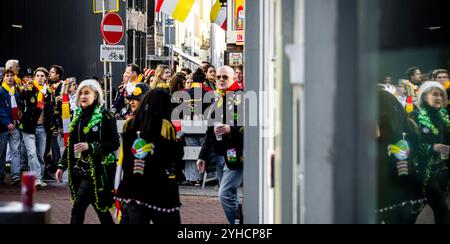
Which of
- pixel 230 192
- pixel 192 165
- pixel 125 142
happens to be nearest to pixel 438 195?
pixel 230 192

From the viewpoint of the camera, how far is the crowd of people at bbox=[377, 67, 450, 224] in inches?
299

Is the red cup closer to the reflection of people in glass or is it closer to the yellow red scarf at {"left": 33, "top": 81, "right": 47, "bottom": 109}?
the reflection of people in glass

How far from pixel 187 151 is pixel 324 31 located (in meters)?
12.5

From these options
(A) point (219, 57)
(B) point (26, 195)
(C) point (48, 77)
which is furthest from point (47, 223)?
(A) point (219, 57)

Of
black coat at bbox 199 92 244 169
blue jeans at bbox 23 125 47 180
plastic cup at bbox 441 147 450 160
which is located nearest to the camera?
plastic cup at bbox 441 147 450 160

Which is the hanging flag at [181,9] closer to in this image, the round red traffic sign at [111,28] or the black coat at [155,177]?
the round red traffic sign at [111,28]

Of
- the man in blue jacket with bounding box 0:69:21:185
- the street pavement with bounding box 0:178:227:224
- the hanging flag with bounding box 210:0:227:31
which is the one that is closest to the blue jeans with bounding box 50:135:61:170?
the street pavement with bounding box 0:178:227:224

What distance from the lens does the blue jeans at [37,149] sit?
15.9 meters

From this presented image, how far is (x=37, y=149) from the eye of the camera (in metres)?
16.4

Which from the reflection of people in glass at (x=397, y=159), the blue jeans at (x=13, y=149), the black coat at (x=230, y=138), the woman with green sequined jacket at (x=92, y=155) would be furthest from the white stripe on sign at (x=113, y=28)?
the reflection of people in glass at (x=397, y=159)

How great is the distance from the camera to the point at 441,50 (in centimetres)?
1232

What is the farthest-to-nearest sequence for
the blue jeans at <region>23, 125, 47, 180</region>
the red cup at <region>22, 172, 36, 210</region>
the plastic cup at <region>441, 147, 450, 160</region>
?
1. the blue jeans at <region>23, 125, 47, 180</region>
2. the plastic cup at <region>441, 147, 450, 160</region>
3. the red cup at <region>22, 172, 36, 210</region>

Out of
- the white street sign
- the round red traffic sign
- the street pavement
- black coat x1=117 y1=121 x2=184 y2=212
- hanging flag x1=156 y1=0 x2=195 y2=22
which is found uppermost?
hanging flag x1=156 y1=0 x2=195 y2=22

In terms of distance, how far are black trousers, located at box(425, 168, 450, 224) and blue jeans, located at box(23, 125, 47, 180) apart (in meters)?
8.33
